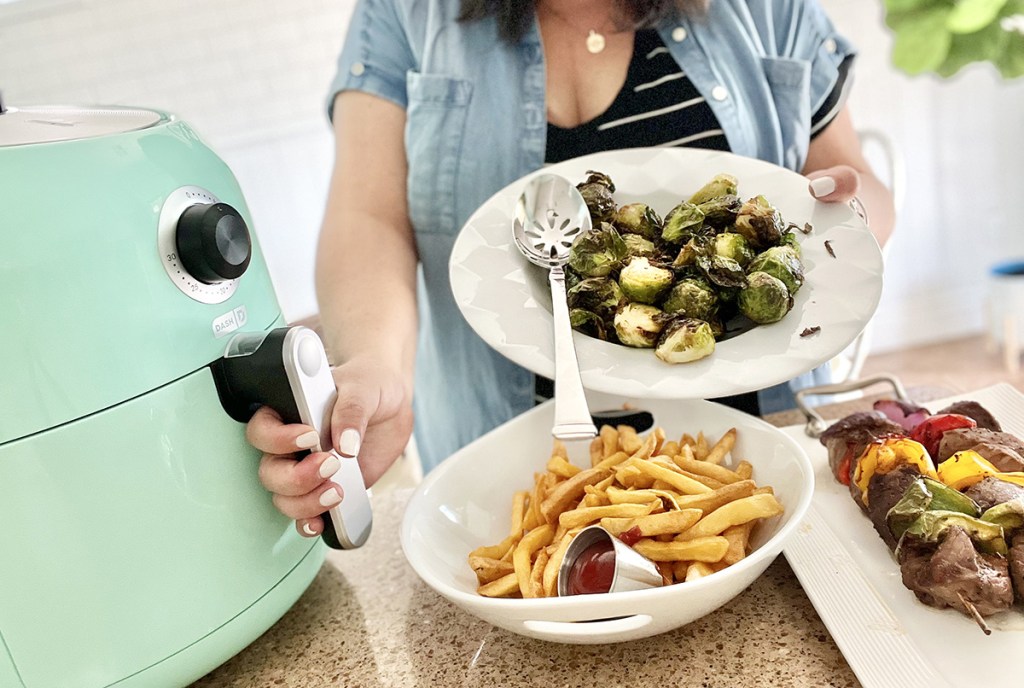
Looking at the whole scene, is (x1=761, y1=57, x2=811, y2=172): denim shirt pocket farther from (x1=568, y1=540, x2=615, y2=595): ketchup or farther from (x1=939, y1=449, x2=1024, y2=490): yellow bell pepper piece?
(x1=568, y1=540, x2=615, y2=595): ketchup

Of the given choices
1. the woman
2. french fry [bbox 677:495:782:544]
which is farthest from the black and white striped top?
french fry [bbox 677:495:782:544]

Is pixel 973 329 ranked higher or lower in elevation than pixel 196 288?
lower

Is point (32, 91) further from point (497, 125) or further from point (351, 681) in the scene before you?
point (351, 681)

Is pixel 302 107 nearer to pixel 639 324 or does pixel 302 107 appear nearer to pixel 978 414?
pixel 639 324

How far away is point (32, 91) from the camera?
3271 millimetres

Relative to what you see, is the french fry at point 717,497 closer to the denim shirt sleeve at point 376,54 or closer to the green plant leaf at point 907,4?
the denim shirt sleeve at point 376,54

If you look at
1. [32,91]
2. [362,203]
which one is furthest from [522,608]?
[32,91]

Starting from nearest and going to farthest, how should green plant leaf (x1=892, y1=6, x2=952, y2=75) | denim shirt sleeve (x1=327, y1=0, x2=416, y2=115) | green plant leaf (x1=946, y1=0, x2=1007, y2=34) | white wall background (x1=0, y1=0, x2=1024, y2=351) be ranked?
denim shirt sleeve (x1=327, y1=0, x2=416, y2=115), green plant leaf (x1=946, y1=0, x2=1007, y2=34), green plant leaf (x1=892, y1=6, x2=952, y2=75), white wall background (x1=0, y1=0, x2=1024, y2=351)

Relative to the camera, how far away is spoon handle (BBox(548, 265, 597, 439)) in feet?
2.48

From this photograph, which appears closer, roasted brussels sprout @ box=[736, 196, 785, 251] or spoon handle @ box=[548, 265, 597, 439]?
spoon handle @ box=[548, 265, 597, 439]

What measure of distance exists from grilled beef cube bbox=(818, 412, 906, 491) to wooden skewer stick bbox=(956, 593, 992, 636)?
7.5 inches

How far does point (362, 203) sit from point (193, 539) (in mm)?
694

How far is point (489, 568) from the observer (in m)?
0.78

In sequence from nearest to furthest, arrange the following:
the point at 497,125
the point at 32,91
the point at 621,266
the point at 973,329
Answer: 1. the point at 621,266
2. the point at 497,125
3. the point at 32,91
4. the point at 973,329
